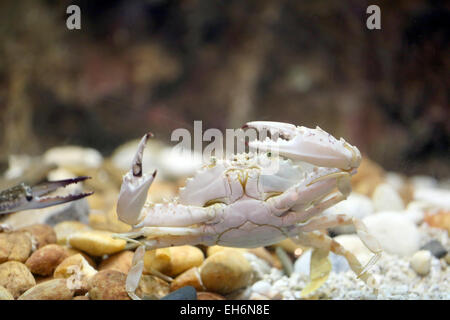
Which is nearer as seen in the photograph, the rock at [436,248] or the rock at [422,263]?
the rock at [422,263]

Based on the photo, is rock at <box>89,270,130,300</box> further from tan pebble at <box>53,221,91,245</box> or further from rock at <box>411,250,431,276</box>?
rock at <box>411,250,431,276</box>

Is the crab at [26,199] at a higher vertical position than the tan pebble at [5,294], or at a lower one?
higher

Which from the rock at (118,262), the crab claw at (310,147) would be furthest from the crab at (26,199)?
the crab claw at (310,147)

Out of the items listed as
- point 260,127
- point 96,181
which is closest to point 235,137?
point 260,127

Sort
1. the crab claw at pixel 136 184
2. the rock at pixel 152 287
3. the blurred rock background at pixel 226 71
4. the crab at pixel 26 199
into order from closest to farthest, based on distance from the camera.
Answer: the crab claw at pixel 136 184
the crab at pixel 26 199
the rock at pixel 152 287
the blurred rock background at pixel 226 71

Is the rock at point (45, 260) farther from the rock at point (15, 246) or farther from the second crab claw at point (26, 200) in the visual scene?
the second crab claw at point (26, 200)

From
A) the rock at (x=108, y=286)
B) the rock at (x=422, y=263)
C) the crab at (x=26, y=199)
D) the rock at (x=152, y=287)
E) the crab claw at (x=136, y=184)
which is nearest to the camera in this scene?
the crab claw at (x=136, y=184)

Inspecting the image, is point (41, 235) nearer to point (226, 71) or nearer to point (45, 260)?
point (45, 260)

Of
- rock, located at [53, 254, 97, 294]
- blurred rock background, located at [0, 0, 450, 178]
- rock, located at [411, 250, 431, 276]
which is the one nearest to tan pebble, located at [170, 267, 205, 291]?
rock, located at [53, 254, 97, 294]

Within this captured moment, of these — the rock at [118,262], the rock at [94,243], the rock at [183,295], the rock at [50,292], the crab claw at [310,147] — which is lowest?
the rock at [183,295]
